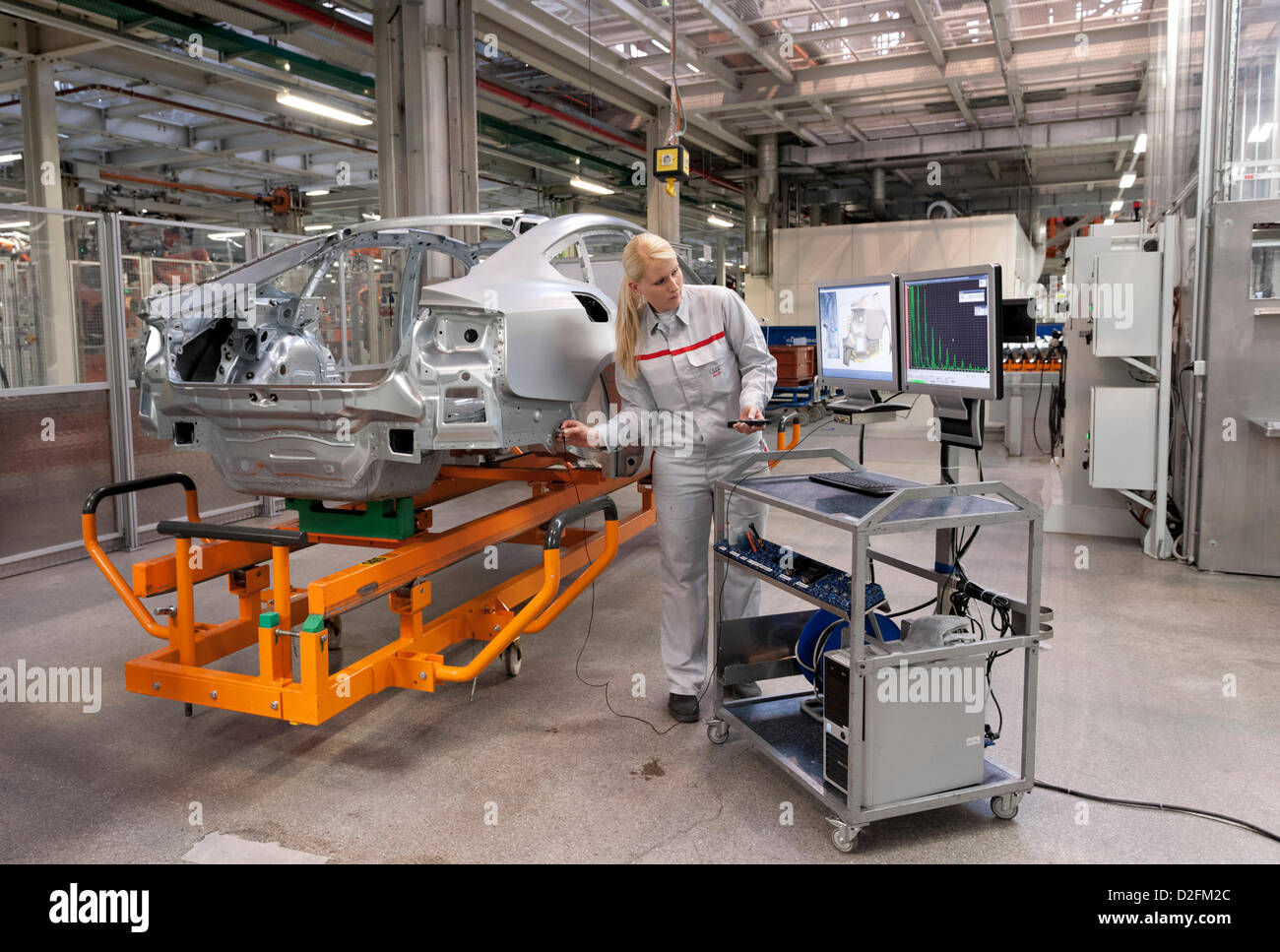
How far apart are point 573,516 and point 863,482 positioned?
1.00m

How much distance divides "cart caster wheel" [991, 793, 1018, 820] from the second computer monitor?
114 centimetres

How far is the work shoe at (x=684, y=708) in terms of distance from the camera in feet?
11.1

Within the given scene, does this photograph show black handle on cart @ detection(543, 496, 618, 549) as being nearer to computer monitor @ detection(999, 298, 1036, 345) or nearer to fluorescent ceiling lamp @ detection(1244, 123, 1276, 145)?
computer monitor @ detection(999, 298, 1036, 345)

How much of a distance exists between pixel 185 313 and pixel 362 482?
3.81 ft

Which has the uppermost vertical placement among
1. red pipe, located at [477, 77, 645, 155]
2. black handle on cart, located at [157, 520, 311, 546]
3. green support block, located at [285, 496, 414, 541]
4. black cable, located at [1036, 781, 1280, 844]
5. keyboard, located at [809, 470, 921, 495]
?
red pipe, located at [477, 77, 645, 155]

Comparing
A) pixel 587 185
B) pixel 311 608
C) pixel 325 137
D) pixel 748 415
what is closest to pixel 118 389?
pixel 311 608

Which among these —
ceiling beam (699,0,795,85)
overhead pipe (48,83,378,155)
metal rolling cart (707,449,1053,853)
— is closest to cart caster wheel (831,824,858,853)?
metal rolling cart (707,449,1053,853)

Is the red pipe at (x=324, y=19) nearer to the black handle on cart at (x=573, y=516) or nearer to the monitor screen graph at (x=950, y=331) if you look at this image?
the black handle on cart at (x=573, y=516)

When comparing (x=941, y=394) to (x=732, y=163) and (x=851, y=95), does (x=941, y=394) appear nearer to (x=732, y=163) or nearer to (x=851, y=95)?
(x=851, y=95)

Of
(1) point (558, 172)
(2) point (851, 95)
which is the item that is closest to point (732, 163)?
(1) point (558, 172)

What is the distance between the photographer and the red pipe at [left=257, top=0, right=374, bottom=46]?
7445 millimetres

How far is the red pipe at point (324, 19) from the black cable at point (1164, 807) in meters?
7.40

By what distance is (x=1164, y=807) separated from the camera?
8.96ft

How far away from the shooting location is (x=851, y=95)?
11586 mm
